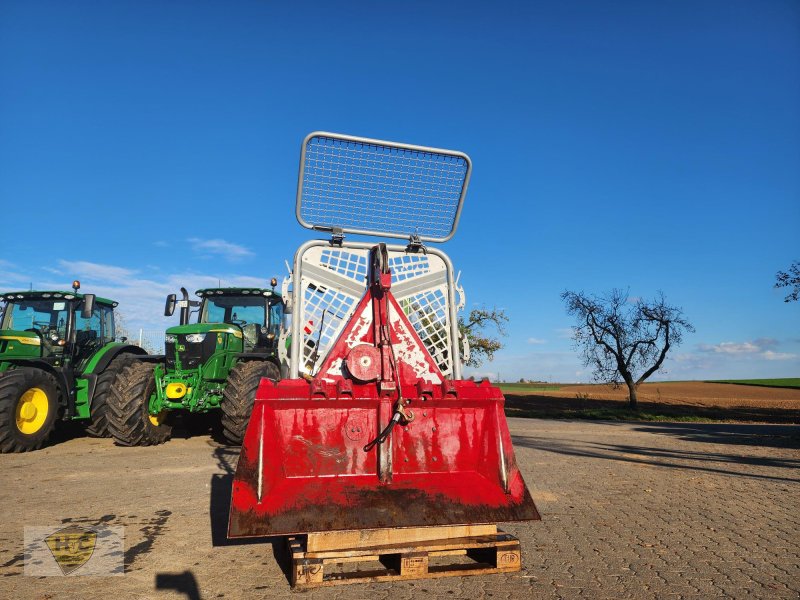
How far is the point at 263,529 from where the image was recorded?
349 cm

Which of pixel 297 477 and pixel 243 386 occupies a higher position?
pixel 243 386

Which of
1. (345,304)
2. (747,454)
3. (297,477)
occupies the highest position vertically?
(345,304)

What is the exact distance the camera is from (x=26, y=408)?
9.51 meters

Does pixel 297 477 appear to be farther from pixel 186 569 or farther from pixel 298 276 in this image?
pixel 298 276

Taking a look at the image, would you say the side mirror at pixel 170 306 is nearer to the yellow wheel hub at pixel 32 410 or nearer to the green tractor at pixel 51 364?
the green tractor at pixel 51 364

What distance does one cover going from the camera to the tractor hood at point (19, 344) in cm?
1002

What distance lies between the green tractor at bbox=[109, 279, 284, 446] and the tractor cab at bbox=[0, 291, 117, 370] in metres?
1.69

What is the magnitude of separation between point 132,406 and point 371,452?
7.00m

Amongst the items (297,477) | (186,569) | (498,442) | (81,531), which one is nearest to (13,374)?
(81,531)

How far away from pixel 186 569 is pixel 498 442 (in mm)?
2397

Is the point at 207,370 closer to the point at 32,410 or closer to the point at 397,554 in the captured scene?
the point at 32,410

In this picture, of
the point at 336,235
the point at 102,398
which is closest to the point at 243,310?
the point at 102,398

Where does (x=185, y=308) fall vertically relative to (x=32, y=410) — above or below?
above

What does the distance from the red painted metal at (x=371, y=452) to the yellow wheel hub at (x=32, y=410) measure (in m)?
7.65
